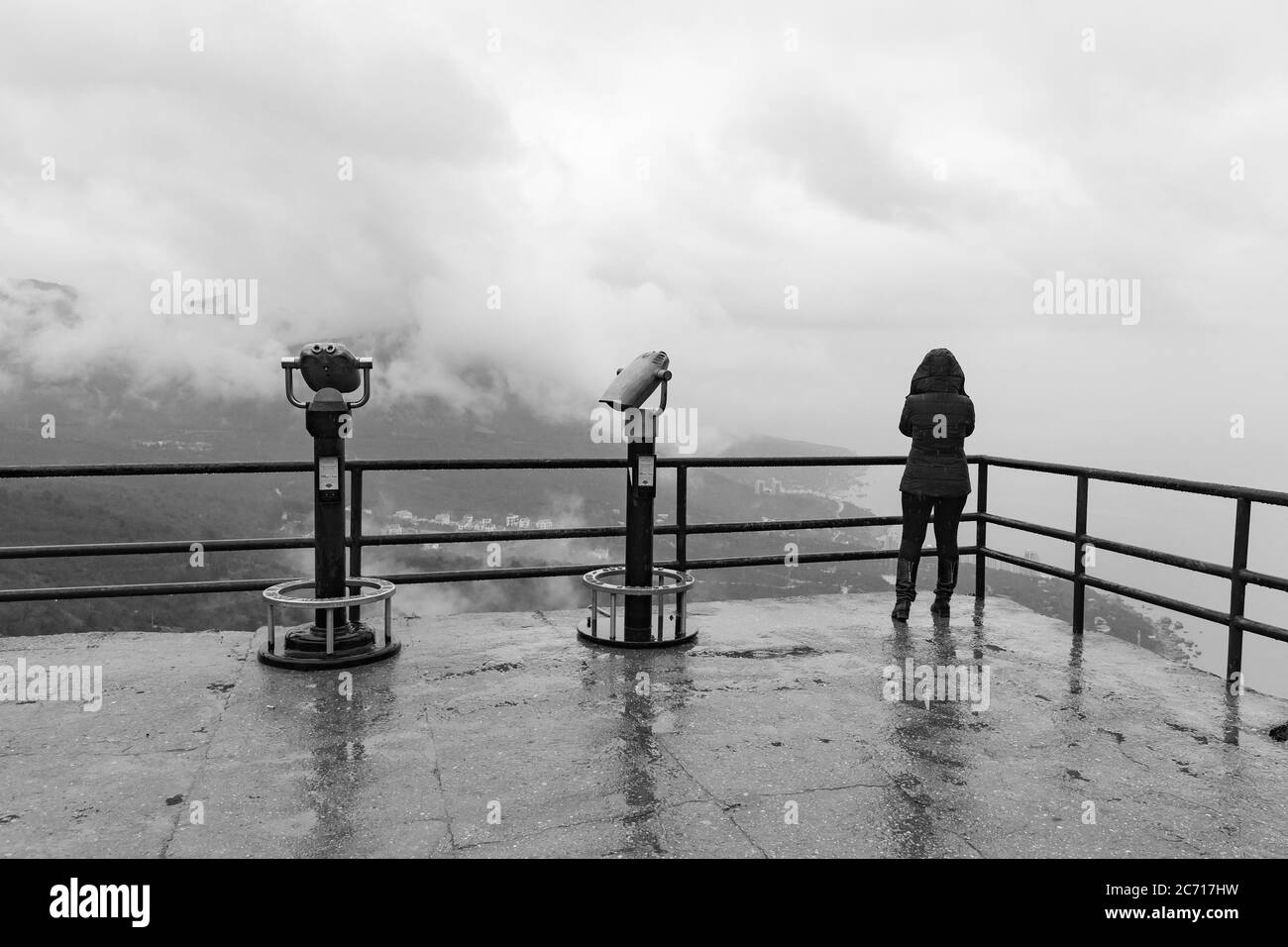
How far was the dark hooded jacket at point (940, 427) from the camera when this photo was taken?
20.5 feet

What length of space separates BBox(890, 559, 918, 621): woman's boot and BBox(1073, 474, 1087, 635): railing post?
3.53ft

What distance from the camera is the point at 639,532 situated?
5.85m

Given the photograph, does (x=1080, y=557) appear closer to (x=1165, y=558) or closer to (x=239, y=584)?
(x=1165, y=558)

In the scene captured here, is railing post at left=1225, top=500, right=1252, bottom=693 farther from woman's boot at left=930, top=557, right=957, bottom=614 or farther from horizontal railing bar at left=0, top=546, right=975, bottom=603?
horizontal railing bar at left=0, top=546, right=975, bottom=603

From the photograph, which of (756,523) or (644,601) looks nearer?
(644,601)

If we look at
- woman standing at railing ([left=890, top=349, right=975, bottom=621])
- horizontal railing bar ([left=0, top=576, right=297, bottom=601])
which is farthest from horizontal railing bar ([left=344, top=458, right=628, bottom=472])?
woman standing at railing ([left=890, top=349, right=975, bottom=621])

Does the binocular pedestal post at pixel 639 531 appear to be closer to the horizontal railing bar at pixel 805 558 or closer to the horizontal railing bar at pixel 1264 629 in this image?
the horizontal railing bar at pixel 805 558

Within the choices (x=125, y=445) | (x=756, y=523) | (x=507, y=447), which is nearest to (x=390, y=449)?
(x=507, y=447)

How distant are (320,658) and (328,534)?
732 mm

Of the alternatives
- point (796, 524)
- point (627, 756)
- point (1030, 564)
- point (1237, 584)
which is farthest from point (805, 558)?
point (627, 756)

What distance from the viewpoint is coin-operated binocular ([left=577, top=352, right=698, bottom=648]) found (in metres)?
5.57

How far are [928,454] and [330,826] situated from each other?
467cm
